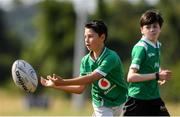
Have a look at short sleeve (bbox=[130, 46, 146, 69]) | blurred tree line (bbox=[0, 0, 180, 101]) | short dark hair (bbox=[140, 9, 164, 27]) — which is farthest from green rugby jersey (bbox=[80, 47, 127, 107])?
blurred tree line (bbox=[0, 0, 180, 101])

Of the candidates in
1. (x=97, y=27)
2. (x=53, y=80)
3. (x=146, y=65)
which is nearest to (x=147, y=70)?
(x=146, y=65)

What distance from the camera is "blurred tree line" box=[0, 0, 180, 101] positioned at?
51.2 meters

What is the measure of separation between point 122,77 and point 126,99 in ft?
1.02

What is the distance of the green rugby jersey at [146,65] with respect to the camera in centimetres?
983

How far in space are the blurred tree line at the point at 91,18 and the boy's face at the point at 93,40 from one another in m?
39.3

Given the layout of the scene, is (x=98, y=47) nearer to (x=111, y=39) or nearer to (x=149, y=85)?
(x=149, y=85)

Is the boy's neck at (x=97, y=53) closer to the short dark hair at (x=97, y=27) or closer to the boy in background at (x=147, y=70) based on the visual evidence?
the short dark hair at (x=97, y=27)

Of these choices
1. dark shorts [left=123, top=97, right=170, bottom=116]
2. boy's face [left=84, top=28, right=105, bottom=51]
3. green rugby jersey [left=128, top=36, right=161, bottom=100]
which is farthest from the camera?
boy's face [left=84, top=28, right=105, bottom=51]

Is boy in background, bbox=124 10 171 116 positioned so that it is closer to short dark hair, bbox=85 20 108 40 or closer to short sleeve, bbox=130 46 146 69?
short sleeve, bbox=130 46 146 69

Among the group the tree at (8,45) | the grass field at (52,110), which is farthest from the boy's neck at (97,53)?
the tree at (8,45)

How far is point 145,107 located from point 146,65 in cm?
54

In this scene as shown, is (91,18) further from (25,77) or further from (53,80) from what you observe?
(53,80)

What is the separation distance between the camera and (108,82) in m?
10.3

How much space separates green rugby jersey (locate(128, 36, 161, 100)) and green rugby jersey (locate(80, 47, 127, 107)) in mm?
348
